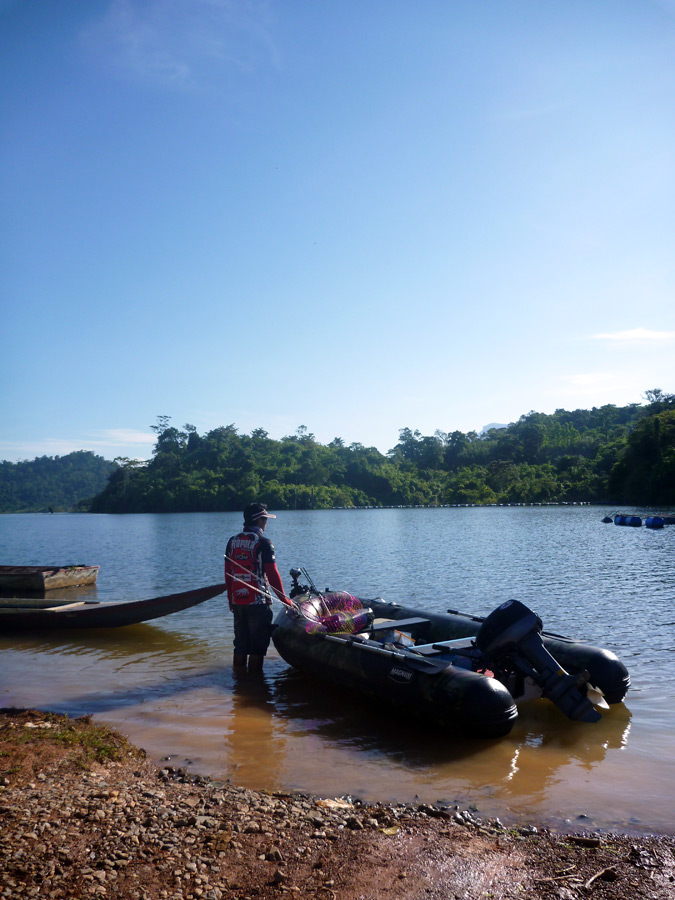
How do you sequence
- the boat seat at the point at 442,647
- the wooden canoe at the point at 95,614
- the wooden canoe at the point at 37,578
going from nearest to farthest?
the boat seat at the point at 442,647, the wooden canoe at the point at 95,614, the wooden canoe at the point at 37,578

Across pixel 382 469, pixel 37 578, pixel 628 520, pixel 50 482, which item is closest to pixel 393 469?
pixel 382 469

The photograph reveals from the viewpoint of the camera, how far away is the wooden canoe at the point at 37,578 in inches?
688

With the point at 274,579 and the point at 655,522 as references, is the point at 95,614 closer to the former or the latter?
the point at 274,579

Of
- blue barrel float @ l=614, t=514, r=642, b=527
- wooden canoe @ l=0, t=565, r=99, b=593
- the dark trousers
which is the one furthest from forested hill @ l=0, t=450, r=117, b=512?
the dark trousers

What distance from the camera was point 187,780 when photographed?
518cm

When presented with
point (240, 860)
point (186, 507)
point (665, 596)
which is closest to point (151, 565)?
point (665, 596)

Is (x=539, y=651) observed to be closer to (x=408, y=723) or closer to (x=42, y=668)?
(x=408, y=723)

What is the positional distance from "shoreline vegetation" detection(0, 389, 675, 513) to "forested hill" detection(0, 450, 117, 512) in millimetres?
34248

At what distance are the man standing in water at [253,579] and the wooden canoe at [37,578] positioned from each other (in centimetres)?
1117

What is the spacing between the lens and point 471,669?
6773mm

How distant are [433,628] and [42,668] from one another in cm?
600

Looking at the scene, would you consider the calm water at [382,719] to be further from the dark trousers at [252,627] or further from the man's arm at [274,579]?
the man's arm at [274,579]

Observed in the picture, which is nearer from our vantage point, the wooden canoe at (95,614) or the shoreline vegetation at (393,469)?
the wooden canoe at (95,614)

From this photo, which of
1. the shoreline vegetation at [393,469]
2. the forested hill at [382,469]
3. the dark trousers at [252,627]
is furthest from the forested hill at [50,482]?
the dark trousers at [252,627]
